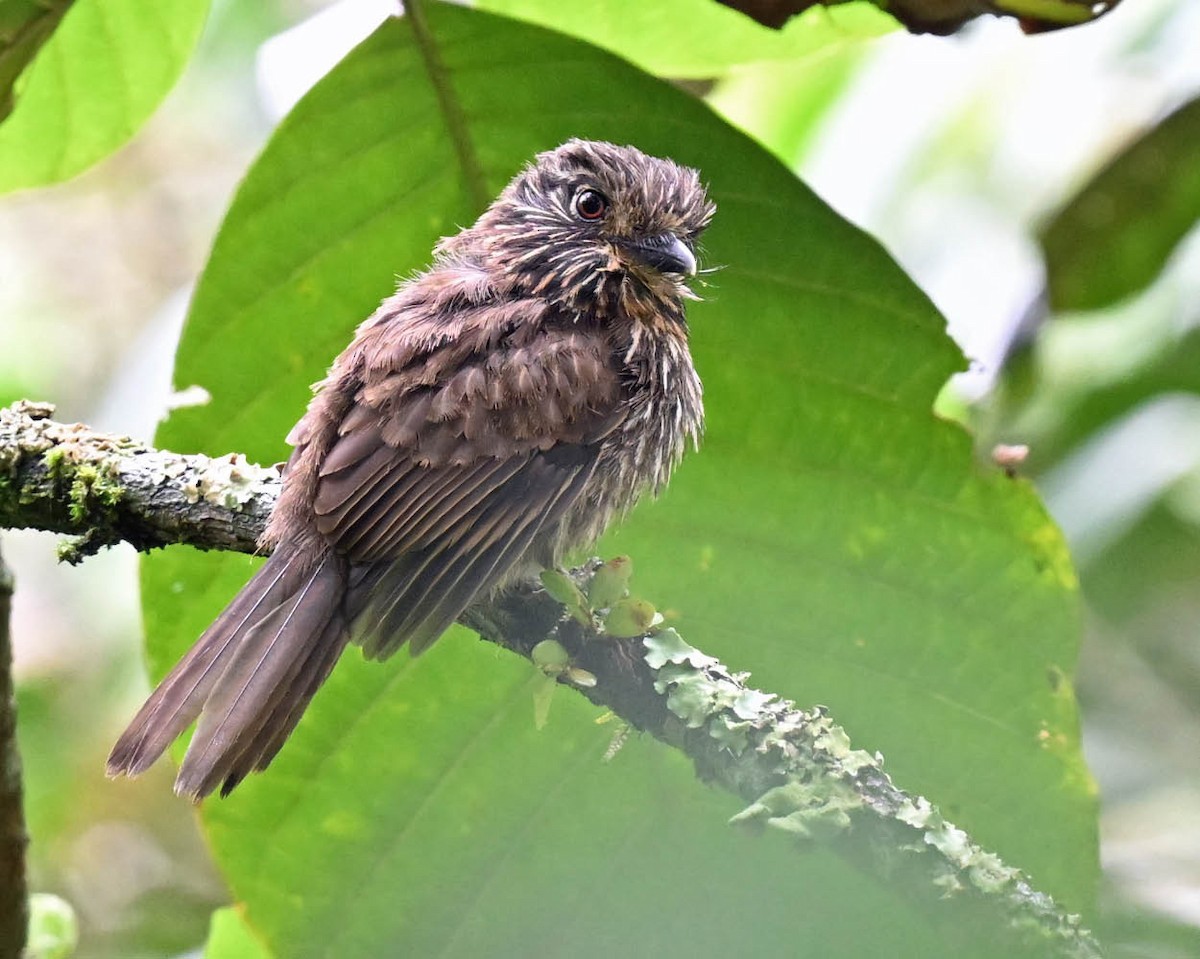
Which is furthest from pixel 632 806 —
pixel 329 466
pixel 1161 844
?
pixel 1161 844

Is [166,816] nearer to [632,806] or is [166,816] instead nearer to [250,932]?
[250,932]

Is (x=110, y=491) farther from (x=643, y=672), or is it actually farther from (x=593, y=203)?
(x=593, y=203)

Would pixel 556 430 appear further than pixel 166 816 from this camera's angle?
No

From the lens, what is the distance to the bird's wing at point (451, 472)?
72.5 inches

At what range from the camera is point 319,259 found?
2023 millimetres

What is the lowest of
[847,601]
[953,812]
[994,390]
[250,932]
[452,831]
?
[250,932]

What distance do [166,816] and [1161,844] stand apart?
2.69 metres

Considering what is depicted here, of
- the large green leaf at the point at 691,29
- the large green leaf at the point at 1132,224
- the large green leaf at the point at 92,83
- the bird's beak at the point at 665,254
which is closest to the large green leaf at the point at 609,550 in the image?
the bird's beak at the point at 665,254

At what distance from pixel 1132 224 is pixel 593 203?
3.36 feet

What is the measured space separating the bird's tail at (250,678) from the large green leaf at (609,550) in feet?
0.67

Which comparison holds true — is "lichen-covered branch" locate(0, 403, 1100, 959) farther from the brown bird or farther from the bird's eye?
the bird's eye

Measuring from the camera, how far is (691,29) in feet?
7.06

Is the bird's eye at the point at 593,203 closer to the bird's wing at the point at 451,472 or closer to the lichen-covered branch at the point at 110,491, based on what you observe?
the bird's wing at the point at 451,472

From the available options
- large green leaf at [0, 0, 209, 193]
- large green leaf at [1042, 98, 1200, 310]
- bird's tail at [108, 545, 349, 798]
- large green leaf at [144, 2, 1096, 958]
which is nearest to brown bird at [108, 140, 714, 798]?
bird's tail at [108, 545, 349, 798]
